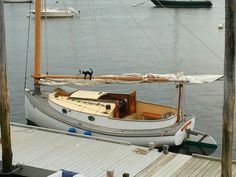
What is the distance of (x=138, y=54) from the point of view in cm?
5766

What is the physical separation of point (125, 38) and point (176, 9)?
65.0m

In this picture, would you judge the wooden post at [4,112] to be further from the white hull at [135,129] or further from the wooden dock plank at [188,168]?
the white hull at [135,129]

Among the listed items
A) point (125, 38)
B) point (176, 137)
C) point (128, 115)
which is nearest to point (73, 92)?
point (128, 115)

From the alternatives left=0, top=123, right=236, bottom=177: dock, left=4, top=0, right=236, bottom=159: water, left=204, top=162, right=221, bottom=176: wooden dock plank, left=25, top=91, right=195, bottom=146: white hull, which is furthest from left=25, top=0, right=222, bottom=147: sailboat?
left=204, top=162, right=221, bottom=176: wooden dock plank

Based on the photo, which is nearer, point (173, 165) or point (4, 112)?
point (4, 112)

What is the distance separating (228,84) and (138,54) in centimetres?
4424

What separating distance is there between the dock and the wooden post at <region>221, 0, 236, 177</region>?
3701 mm

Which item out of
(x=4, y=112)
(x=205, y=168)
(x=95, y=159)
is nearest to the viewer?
(x=4, y=112)

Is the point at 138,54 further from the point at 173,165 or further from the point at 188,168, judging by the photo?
the point at 188,168

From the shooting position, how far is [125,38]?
232 feet

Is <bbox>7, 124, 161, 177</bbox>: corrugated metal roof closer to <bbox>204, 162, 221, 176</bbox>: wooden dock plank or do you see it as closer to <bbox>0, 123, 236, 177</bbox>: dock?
<bbox>0, 123, 236, 177</bbox>: dock

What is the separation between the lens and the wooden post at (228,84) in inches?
512

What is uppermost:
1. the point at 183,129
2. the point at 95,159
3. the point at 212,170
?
the point at 183,129

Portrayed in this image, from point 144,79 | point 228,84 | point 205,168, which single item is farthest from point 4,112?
point 144,79
